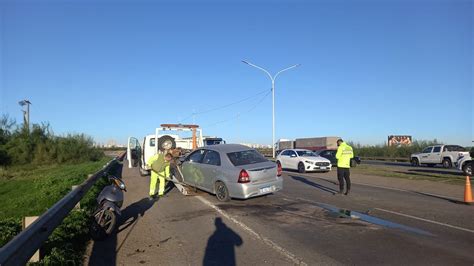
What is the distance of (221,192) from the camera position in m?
12.2

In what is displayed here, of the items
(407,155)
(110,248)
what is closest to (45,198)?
(110,248)

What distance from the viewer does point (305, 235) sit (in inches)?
313

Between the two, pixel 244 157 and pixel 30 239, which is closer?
pixel 30 239

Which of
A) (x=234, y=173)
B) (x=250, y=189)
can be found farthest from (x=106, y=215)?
(x=250, y=189)

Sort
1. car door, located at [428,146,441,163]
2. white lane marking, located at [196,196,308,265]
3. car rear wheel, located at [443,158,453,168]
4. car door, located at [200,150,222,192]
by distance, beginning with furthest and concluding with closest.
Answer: car door, located at [428,146,441,163]
car rear wheel, located at [443,158,453,168]
car door, located at [200,150,222,192]
white lane marking, located at [196,196,308,265]

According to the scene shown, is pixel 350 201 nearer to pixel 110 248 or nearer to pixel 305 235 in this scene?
pixel 305 235

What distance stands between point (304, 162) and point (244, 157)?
1352 cm

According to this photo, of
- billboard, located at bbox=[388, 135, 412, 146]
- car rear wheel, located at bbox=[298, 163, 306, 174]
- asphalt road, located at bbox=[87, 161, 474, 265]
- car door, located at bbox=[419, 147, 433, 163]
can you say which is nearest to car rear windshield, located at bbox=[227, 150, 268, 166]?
asphalt road, located at bbox=[87, 161, 474, 265]

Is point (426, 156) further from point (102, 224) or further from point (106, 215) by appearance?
point (102, 224)

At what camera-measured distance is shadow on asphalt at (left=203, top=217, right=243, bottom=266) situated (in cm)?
637

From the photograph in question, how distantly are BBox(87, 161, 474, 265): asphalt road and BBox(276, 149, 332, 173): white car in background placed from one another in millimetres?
12245

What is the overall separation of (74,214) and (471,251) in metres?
7.96

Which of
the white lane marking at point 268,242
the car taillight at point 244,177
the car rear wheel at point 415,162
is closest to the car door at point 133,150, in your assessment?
the car taillight at point 244,177

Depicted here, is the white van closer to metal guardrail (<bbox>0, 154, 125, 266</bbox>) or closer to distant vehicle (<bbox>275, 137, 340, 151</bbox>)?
metal guardrail (<bbox>0, 154, 125, 266</bbox>)
